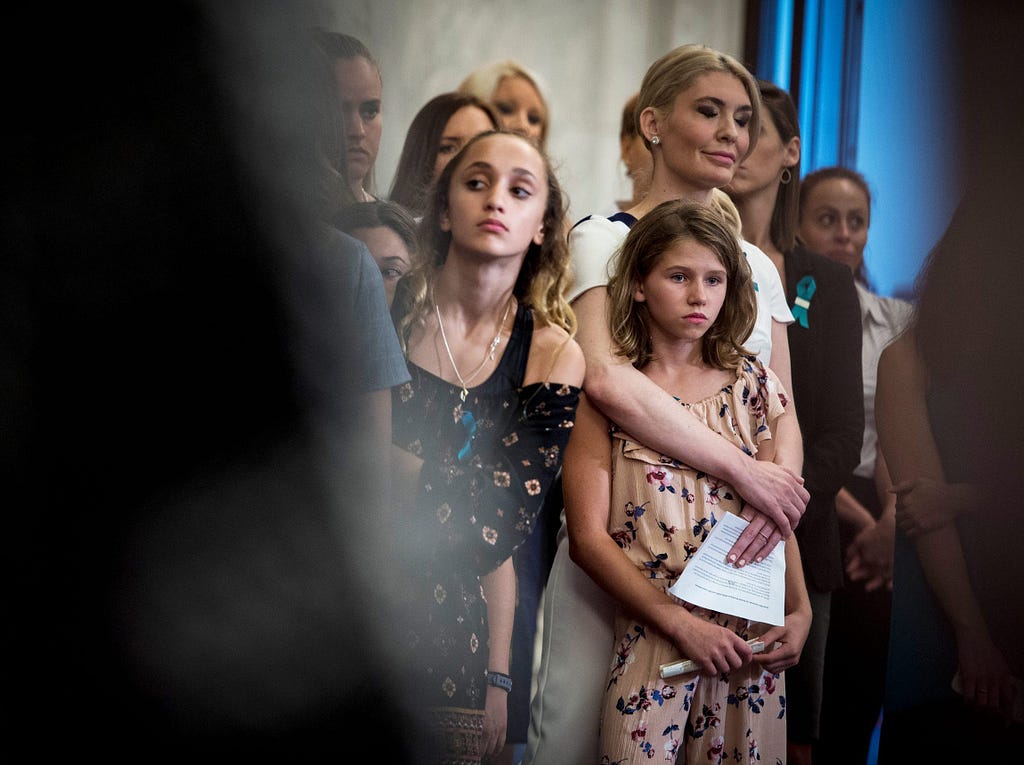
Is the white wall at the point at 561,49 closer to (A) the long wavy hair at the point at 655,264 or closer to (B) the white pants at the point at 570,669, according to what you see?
(A) the long wavy hair at the point at 655,264

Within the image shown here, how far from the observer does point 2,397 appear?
1.61 m

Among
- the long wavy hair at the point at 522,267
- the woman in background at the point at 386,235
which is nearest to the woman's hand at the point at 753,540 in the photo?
the long wavy hair at the point at 522,267

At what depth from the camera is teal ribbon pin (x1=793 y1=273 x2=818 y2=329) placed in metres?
2.09

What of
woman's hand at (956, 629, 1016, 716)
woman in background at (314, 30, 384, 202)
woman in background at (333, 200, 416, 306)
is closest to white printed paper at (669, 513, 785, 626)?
woman's hand at (956, 629, 1016, 716)

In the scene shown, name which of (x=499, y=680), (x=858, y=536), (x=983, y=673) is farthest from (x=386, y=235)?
(x=983, y=673)

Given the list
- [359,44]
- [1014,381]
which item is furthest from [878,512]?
[359,44]

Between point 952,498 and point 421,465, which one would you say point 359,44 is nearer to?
point 421,465

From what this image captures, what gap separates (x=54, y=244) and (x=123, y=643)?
0.61 metres

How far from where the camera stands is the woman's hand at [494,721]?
1.80 meters

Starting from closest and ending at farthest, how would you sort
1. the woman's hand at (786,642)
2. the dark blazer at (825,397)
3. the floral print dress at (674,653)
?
1. the floral print dress at (674,653)
2. the woman's hand at (786,642)
3. the dark blazer at (825,397)

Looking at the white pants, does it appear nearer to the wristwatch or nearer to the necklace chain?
the wristwatch

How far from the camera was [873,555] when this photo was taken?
2143 mm

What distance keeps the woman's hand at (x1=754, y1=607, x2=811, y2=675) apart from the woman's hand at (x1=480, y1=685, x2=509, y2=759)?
0.44 metres

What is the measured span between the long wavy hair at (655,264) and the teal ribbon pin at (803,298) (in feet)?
0.74
